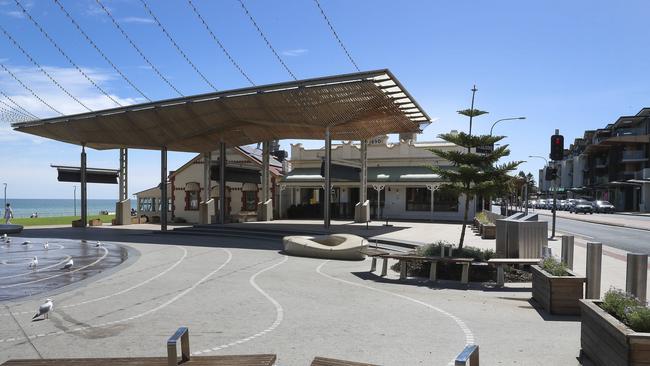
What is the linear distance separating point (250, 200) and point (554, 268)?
3385 cm

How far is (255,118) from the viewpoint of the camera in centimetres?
2936

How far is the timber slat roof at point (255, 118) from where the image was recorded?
2439cm

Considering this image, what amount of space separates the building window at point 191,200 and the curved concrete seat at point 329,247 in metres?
25.0

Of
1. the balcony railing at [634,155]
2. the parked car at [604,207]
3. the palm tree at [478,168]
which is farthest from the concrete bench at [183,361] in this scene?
the balcony railing at [634,155]

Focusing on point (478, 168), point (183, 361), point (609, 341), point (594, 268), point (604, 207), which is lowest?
point (604, 207)

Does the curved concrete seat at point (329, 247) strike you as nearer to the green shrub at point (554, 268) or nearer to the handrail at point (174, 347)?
the green shrub at point (554, 268)

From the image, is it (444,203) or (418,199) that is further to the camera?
(418,199)

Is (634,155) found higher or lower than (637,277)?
higher

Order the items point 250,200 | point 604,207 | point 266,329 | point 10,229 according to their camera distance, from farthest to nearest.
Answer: point 604,207
point 250,200
point 10,229
point 266,329

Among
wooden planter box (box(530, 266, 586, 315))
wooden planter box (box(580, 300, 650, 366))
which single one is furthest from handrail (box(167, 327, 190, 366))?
wooden planter box (box(530, 266, 586, 315))

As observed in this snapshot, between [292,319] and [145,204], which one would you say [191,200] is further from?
[292,319]

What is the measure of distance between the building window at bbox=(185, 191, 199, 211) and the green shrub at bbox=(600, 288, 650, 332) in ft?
127

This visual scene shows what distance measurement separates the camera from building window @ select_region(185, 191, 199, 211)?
4223 cm

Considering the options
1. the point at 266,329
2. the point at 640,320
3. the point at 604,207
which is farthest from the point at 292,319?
the point at 604,207
